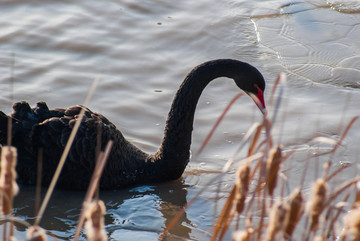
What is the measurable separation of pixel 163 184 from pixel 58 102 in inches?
58.4

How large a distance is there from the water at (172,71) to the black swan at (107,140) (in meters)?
0.13

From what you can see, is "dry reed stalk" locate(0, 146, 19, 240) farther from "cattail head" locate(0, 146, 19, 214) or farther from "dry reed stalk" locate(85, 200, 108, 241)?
"dry reed stalk" locate(85, 200, 108, 241)

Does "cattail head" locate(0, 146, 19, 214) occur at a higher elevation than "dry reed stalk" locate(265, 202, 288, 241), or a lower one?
higher

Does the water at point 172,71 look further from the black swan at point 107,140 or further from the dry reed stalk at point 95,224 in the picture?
the dry reed stalk at point 95,224

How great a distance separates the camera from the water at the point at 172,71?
4422 millimetres

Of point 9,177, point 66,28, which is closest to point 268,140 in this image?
point 9,177

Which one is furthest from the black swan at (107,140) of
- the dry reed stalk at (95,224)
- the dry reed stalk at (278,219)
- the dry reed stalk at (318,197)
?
the dry reed stalk at (95,224)

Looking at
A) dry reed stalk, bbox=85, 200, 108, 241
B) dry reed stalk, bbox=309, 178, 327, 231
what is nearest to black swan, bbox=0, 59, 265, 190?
dry reed stalk, bbox=309, 178, 327, 231

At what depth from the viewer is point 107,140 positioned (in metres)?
4.45

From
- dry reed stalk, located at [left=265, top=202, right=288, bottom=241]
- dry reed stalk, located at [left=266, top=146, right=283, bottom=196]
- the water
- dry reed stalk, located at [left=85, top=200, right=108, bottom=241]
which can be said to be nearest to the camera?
dry reed stalk, located at [left=85, top=200, right=108, bottom=241]

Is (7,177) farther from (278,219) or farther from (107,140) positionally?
(107,140)

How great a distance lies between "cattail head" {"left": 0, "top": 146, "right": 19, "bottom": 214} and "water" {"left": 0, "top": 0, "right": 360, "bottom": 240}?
2.22 m

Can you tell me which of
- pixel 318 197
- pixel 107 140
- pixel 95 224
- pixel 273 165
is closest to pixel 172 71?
pixel 107 140

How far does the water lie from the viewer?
442cm
